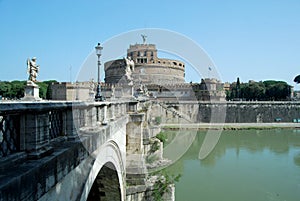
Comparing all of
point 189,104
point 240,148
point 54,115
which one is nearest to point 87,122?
point 54,115

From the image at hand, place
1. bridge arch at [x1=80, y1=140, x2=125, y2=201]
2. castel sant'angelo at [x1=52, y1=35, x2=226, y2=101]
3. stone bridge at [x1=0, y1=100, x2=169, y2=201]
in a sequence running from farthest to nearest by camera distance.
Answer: castel sant'angelo at [x1=52, y1=35, x2=226, y2=101], bridge arch at [x1=80, y1=140, x2=125, y2=201], stone bridge at [x1=0, y1=100, x2=169, y2=201]

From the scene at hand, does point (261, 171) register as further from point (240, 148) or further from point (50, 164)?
point (50, 164)

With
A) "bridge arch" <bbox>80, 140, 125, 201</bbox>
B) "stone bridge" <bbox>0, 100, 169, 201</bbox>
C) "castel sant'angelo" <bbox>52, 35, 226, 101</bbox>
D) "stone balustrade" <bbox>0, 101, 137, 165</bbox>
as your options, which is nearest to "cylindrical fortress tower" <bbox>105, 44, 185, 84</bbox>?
"castel sant'angelo" <bbox>52, 35, 226, 101</bbox>

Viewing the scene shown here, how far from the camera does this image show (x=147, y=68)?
53.7 metres

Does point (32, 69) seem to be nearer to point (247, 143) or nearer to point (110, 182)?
point (110, 182)

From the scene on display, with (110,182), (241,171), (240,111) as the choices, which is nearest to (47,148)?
(110,182)

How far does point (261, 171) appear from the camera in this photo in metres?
16.1

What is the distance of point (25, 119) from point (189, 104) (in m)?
41.5

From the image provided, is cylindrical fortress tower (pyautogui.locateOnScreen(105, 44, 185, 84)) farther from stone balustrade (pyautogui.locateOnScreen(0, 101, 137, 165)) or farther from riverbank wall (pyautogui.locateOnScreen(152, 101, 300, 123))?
stone balustrade (pyautogui.locateOnScreen(0, 101, 137, 165))

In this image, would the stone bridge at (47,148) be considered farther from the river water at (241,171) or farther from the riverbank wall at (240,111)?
the riverbank wall at (240,111)

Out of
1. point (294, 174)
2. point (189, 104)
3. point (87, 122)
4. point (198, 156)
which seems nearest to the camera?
point (87, 122)

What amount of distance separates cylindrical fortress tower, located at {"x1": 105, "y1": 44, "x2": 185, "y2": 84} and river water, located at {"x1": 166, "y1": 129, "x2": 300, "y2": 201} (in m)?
27.6

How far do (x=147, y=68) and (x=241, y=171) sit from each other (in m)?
39.5

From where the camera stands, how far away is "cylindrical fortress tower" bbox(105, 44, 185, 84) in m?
52.8
